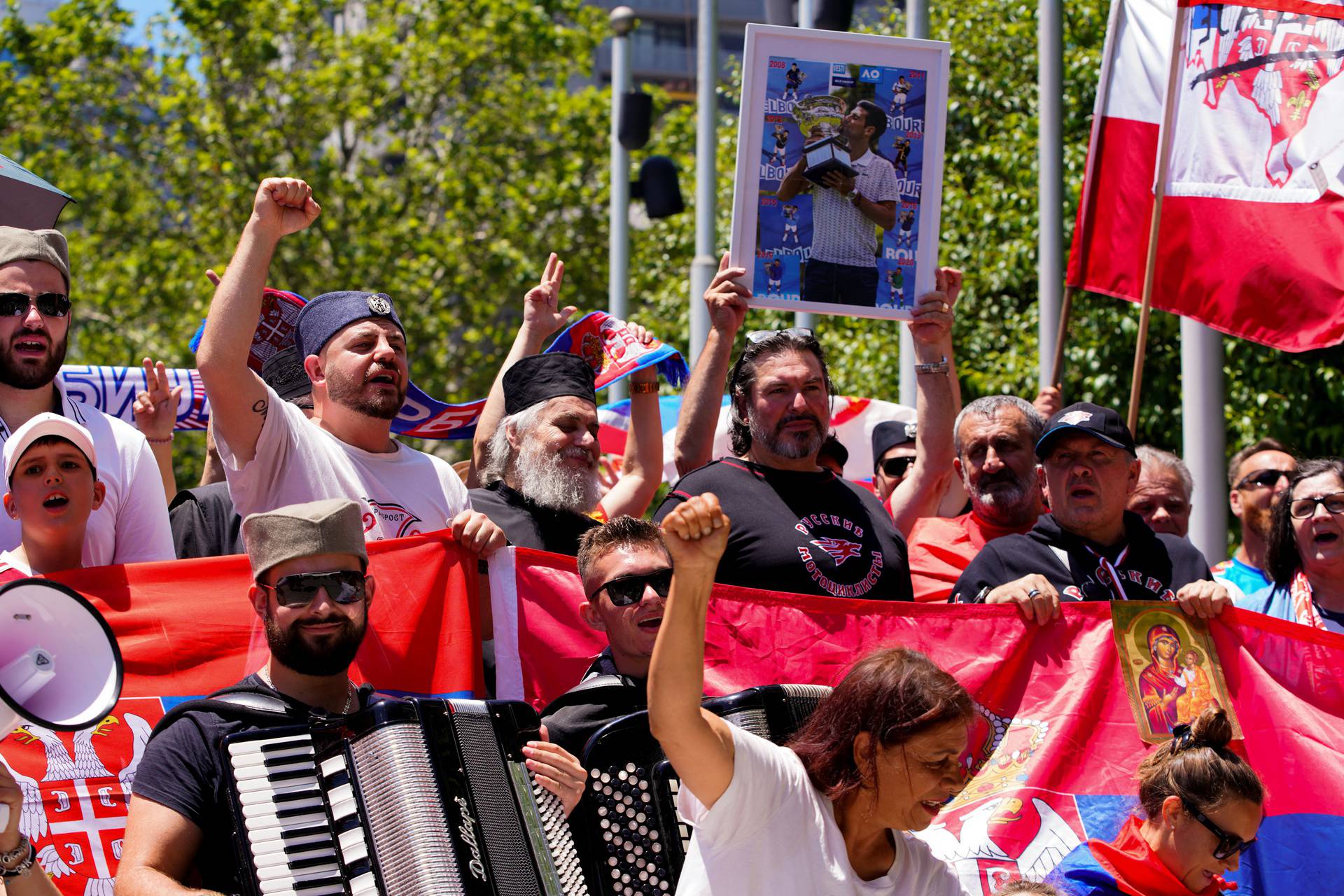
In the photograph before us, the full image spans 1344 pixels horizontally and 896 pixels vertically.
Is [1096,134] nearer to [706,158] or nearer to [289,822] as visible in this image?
[289,822]

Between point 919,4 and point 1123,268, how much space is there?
13.0 feet

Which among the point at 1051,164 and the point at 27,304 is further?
the point at 1051,164

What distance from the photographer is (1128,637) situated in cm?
506

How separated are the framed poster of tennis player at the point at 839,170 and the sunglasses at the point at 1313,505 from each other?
1607 mm

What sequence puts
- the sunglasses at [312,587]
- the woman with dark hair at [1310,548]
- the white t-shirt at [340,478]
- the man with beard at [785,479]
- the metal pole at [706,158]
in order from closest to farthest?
the sunglasses at [312,587] → the white t-shirt at [340,478] → the man with beard at [785,479] → the woman with dark hair at [1310,548] → the metal pole at [706,158]

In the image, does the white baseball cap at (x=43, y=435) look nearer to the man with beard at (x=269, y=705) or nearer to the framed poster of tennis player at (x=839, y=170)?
the man with beard at (x=269, y=705)

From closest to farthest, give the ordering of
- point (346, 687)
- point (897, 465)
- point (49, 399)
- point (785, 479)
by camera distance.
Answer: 1. point (346, 687)
2. point (49, 399)
3. point (785, 479)
4. point (897, 465)

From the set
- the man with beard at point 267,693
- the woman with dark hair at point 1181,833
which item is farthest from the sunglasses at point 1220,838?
the man with beard at point 267,693

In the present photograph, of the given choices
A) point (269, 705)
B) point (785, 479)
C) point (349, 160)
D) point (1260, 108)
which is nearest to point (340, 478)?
point (269, 705)

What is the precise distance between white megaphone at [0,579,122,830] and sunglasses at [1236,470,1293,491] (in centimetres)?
536

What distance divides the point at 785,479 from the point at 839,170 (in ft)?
5.05

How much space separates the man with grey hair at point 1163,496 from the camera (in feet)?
22.1

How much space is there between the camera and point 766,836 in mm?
3236

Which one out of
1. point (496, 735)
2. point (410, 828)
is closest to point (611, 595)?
point (496, 735)
